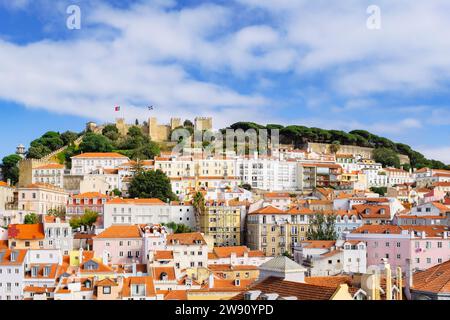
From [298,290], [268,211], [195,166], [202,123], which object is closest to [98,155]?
[195,166]

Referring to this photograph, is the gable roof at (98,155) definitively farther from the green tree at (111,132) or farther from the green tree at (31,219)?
the green tree at (31,219)

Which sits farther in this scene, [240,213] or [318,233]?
[240,213]

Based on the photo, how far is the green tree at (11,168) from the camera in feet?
126

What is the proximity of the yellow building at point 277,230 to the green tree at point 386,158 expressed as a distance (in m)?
23.0

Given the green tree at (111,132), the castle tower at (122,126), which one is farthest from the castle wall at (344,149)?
the green tree at (111,132)

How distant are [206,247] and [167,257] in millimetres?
2037

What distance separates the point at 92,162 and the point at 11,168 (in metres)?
4.82

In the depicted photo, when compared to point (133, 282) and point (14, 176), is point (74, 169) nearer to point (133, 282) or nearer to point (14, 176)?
point (14, 176)

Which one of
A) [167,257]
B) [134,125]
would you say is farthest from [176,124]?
[167,257]

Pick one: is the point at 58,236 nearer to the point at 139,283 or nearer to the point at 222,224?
the point at 222,224

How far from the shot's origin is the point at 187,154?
131ft

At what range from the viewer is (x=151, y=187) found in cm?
3072
